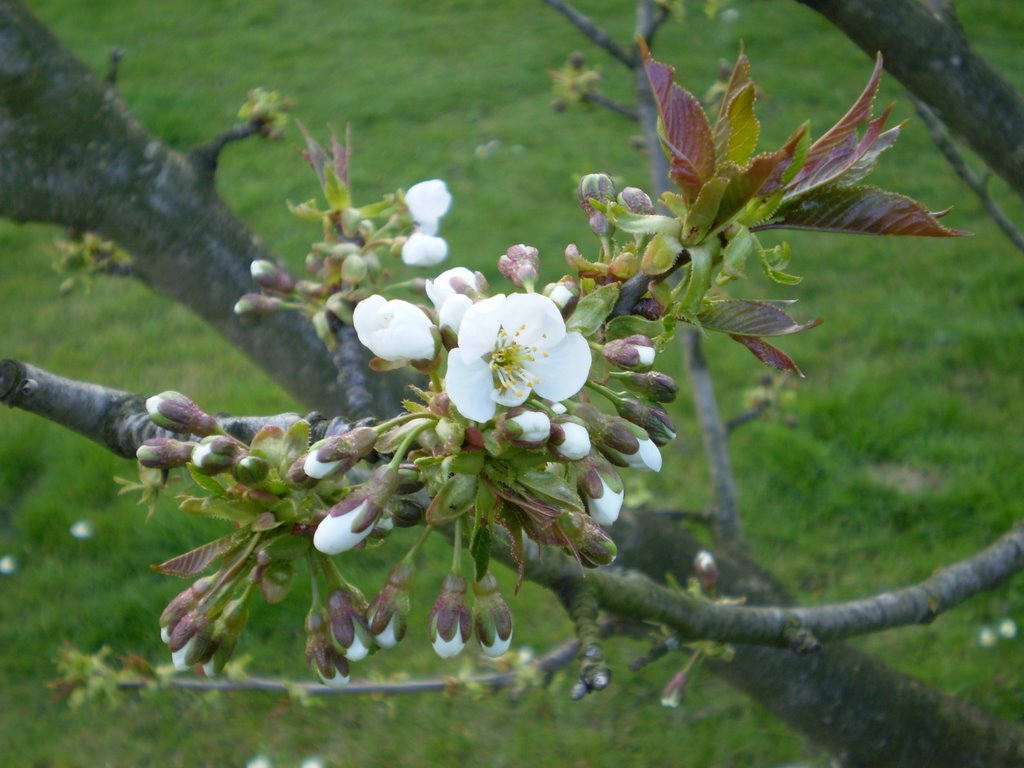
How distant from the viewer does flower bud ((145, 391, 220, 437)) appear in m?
A: 0.94

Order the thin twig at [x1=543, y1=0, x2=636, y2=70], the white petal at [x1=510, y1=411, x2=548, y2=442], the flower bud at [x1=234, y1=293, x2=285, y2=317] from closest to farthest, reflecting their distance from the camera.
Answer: the white petal at [x1=510, y1=411, x2=548, y2=442] < the flower bud at [x1=234, y1=293, x2=285, y2=317] < the thin twig at [x1=543, y1=0, x2=636, y2=70]

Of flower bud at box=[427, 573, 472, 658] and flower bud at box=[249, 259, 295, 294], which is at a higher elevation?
flower bud at box=[427, 573, 472, 658]

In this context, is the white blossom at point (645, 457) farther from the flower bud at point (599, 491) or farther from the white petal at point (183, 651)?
the white petal at point (183, 651)

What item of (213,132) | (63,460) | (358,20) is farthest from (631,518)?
(358,20)

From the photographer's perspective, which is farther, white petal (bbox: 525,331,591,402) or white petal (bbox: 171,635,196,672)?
white petal (bbox: 171,635,196,672)

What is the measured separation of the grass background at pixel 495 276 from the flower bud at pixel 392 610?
139 centimetres

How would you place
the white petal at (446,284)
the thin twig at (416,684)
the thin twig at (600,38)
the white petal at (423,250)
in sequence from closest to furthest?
the white petal at (446,284)
the white petal at (423,250)
the thin twig at (416,684)
the thin twig at (600,38)

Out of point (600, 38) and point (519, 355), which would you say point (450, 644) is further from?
point (600, 38)

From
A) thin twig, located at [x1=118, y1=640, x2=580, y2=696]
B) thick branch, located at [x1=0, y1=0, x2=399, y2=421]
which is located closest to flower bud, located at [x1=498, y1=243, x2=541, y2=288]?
thick branch, located at [x1=0, y1=0, x2=399, y2=421]

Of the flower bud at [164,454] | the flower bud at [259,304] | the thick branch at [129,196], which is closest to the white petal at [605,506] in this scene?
the flower bud at [164,454]

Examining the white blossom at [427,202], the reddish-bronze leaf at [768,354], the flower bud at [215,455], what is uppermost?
the reddish-bronze leaf at [768,354]

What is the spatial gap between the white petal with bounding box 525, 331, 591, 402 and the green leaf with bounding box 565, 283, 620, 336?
27mm

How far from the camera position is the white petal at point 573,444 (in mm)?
770

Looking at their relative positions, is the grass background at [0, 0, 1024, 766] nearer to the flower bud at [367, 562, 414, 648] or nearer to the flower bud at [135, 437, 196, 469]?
the flower bud at [367, 562, 414, 648]
